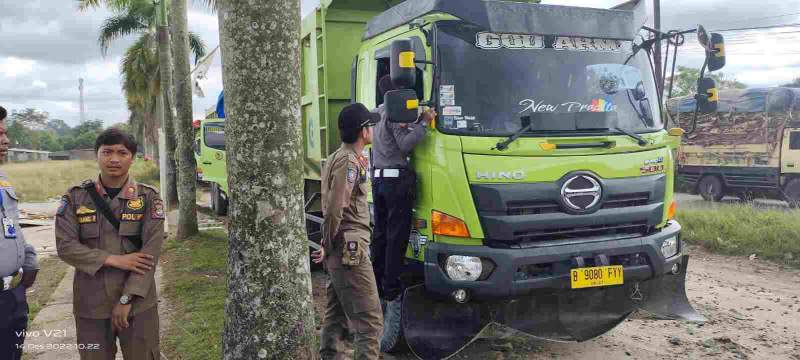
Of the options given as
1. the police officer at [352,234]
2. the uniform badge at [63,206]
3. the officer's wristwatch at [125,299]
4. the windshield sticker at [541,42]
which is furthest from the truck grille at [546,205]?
the uniform badge at [63,206]

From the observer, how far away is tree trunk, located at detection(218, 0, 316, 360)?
10.5 ft

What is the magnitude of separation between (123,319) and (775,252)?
305 inches

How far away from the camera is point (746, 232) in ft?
27.8

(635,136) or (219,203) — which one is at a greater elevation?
(635,136)

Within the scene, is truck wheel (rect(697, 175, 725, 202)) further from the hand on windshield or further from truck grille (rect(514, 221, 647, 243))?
the hand on windshield

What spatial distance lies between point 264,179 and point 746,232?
758 centimetres

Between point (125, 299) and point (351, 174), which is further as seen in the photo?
point (351, 174)

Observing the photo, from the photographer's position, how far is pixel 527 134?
4.24 m

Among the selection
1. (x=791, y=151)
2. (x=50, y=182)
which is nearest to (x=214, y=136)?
(x=791, y=151)

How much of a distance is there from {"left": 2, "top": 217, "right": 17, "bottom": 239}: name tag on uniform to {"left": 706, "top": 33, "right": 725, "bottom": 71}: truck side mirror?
15.9 ft

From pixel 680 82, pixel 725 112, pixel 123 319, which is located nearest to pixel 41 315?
pixel 123 319

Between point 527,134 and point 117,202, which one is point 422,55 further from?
point 117,202

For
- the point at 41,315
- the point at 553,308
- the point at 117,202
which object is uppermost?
the point at 117,202

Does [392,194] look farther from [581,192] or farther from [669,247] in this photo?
[669,247]
